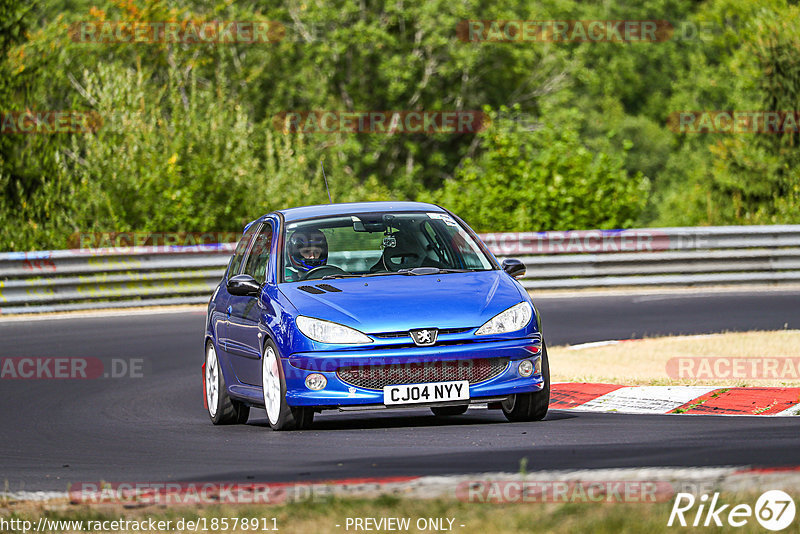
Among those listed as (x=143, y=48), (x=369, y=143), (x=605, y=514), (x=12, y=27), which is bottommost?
(x=369, y=143)

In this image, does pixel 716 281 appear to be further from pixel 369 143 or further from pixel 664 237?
pixel 369 143

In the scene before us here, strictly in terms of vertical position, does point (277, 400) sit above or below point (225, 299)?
below

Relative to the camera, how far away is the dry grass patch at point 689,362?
1222 cm

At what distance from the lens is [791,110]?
31.2 m

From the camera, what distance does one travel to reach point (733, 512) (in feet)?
17.4

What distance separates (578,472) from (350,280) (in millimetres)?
3402

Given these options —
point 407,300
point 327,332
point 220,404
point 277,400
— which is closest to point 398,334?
point 407,300

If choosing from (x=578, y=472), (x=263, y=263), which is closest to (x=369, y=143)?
(x=263, y=263)

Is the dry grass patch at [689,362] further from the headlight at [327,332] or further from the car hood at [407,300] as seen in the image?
the headlight at [327,332]

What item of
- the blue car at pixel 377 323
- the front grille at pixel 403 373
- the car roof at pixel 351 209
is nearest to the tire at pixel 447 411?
the blue car at pixel 377 323

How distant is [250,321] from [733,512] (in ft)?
17.0

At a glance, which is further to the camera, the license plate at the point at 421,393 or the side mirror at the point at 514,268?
the side mirror at the point at 514,268

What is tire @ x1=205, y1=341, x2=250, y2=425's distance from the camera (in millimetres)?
10672

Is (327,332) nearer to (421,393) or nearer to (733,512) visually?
(421,393)
